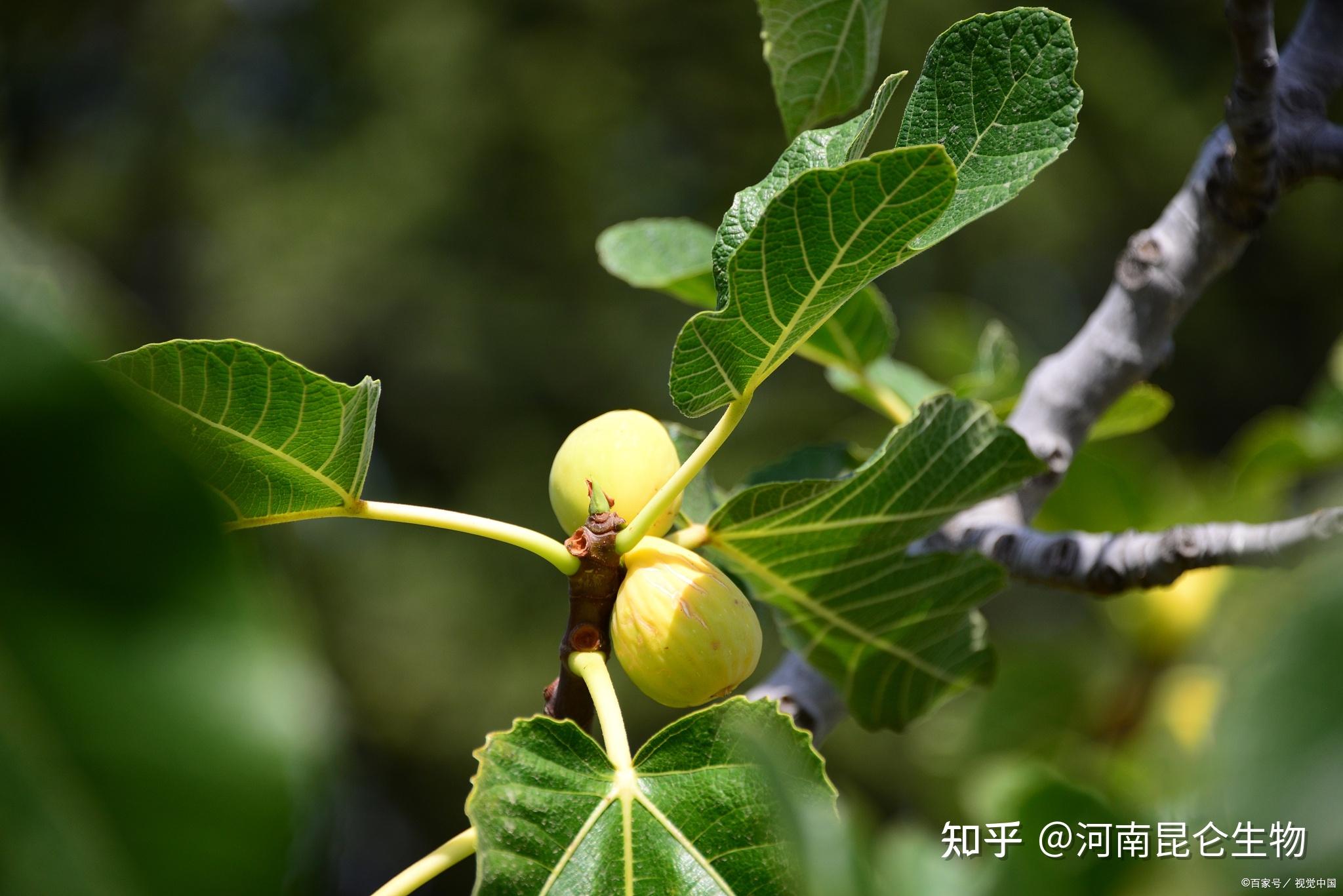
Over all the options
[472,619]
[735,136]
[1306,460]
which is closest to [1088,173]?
[735,136]

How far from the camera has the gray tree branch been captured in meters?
0.78

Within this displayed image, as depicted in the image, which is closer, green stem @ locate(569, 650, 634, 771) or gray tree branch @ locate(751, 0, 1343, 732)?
green stem @ locate(569, 650, 634, 771)

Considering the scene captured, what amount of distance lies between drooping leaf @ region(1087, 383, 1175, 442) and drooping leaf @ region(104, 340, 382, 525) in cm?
65

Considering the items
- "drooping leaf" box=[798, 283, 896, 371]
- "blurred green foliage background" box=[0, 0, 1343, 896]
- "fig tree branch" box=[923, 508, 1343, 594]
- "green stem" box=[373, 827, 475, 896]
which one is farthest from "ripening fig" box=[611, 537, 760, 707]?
"blurred green foliage background" box=[0, 0, 1343, 896]

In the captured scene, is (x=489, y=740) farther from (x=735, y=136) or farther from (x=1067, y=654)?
(x=735, y=136)

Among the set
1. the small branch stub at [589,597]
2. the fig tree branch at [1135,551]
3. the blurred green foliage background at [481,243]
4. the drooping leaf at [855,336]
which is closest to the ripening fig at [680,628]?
the small branch stub at [589,597]

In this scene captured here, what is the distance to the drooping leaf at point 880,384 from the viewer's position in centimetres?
106

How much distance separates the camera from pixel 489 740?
1.75 ft

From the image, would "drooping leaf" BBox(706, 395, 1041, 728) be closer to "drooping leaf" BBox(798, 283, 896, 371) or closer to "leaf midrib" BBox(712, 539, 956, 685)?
"leaf midrib" BBox(712, 539, 956, 685)

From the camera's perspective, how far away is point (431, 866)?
0.55 meters

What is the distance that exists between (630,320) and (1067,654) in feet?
14.2

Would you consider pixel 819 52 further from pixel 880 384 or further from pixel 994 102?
pixel 880 384

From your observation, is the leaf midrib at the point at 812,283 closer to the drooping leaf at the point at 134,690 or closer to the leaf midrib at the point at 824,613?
the leaf midrib at the point at 824,613

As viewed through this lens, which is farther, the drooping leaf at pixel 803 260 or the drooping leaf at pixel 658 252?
the drooping leaf at pixel 658 252
